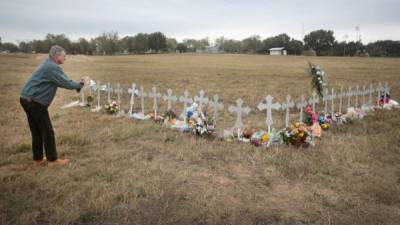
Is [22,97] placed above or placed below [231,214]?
above

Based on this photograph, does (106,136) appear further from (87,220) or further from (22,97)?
(87,220)

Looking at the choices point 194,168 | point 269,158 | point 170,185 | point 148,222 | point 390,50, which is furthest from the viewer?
point 390,50

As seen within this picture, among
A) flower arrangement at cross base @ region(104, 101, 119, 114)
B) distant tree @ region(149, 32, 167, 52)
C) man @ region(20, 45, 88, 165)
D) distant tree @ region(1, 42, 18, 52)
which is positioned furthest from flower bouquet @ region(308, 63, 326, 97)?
distant tree @ region(149, 32, 167, 52)

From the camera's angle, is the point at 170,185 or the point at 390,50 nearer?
the point at 170,185

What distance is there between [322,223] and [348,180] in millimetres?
1637

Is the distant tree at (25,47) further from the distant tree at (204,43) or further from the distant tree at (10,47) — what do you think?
the distant tree at (204,43)

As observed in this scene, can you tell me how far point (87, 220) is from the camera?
14.1ft

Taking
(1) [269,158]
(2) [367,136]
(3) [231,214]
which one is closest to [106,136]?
(1) [269,158]

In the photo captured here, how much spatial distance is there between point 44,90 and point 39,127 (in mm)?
676

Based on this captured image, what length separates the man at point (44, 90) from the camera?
563 centimetres

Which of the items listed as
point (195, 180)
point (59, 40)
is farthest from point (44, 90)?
point (59, 40)

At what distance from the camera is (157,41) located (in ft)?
355

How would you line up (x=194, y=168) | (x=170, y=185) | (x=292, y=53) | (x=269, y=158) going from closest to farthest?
(x=170, y=185), (x=194, y=168), (x=269, y=158), (x=292, y=53)

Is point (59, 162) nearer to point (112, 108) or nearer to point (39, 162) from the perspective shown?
point (39, 162)
